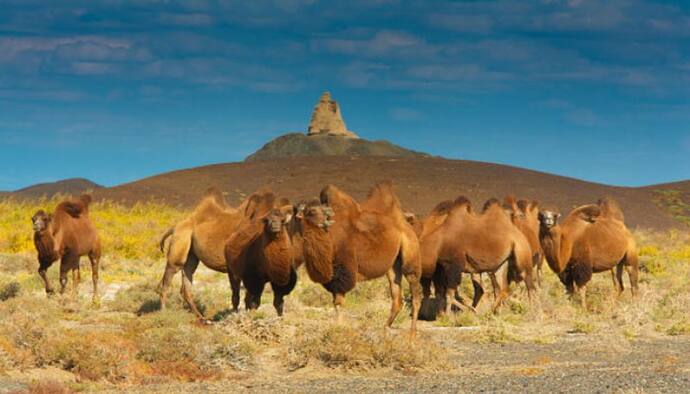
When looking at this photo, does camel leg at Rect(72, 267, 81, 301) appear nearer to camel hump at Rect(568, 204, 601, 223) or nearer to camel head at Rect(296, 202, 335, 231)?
camel head at Rect(296, 202, 335, 231)

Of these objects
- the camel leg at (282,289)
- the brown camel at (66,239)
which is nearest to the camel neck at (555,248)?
the camel leg at (282,289)

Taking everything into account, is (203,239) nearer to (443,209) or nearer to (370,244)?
(370,244)

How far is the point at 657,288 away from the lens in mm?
22844

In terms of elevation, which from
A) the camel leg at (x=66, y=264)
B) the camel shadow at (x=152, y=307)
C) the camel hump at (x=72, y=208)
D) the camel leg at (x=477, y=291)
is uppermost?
the camel hump at (x=72, y=208)

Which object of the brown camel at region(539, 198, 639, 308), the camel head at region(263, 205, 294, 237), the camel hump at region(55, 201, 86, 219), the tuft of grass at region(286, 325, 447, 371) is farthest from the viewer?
the camel hump at region(55, 201, 86, 219)

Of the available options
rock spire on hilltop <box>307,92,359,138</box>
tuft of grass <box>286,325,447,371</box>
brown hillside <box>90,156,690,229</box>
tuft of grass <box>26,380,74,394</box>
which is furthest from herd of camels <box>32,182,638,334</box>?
rock spire on hilltop <box>307,92,359,138</box>

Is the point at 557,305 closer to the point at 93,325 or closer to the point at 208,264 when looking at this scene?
the point at 208,264

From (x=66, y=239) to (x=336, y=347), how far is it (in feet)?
30.2

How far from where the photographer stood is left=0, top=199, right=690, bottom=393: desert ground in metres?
11.3

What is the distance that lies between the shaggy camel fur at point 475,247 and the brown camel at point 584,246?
1567 millimetres

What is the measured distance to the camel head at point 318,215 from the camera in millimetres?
12711

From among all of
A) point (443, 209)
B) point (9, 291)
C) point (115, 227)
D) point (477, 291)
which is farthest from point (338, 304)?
point (115, 227)

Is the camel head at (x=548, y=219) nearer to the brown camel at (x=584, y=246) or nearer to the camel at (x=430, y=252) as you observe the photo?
Result: the brown camel at (x=584, y=246)

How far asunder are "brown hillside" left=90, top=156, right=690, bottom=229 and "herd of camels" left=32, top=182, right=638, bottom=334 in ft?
99.3
